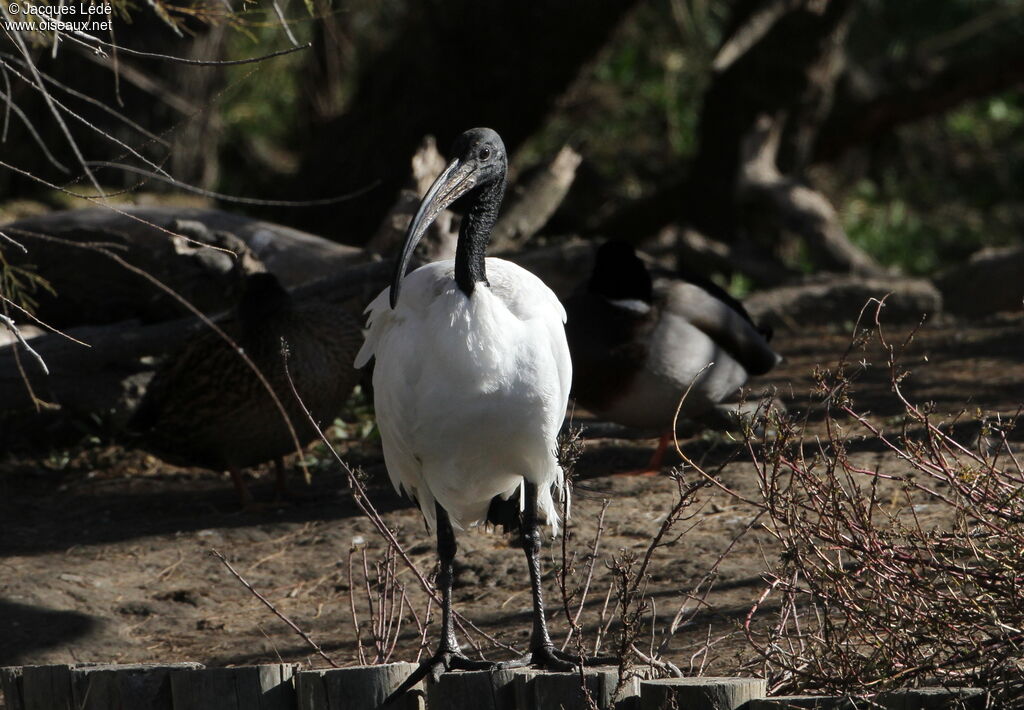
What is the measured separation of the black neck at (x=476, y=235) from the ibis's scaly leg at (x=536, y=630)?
72 cm

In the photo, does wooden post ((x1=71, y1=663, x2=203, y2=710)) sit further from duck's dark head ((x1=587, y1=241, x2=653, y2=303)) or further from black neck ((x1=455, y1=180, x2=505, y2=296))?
duck's dark head ((x1=587, y1=241, x2=653, y2=303))

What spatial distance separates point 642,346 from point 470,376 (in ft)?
7.24

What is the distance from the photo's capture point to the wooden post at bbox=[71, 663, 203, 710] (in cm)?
348

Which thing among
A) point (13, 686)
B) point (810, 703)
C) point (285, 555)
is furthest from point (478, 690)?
point (285, 555)

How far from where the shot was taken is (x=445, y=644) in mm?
3754

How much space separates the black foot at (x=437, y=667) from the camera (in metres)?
3.40

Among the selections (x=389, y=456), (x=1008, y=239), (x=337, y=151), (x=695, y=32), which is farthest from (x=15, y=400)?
(x=1008, y=239)

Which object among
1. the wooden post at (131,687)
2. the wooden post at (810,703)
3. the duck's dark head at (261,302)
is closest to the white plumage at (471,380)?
the wooden post at (131,687)

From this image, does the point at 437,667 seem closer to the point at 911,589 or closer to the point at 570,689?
the point at 570,689

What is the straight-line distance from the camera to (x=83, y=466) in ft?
22.4

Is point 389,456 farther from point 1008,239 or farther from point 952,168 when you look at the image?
point 952,168

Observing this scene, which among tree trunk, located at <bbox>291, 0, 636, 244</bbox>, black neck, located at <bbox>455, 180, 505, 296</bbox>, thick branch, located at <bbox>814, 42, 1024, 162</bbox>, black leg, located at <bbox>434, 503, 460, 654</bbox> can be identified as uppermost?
thick branch, located at <bbox>814, 42, 1024, 162</bbox>

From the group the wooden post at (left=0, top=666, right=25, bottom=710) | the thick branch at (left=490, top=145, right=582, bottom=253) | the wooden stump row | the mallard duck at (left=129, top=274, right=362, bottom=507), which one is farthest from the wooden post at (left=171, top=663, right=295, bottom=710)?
the thick branch at (left=490, top=145, right=582, bottom=253)

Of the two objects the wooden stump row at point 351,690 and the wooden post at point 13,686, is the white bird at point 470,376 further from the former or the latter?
the wooden post at point 13,686
